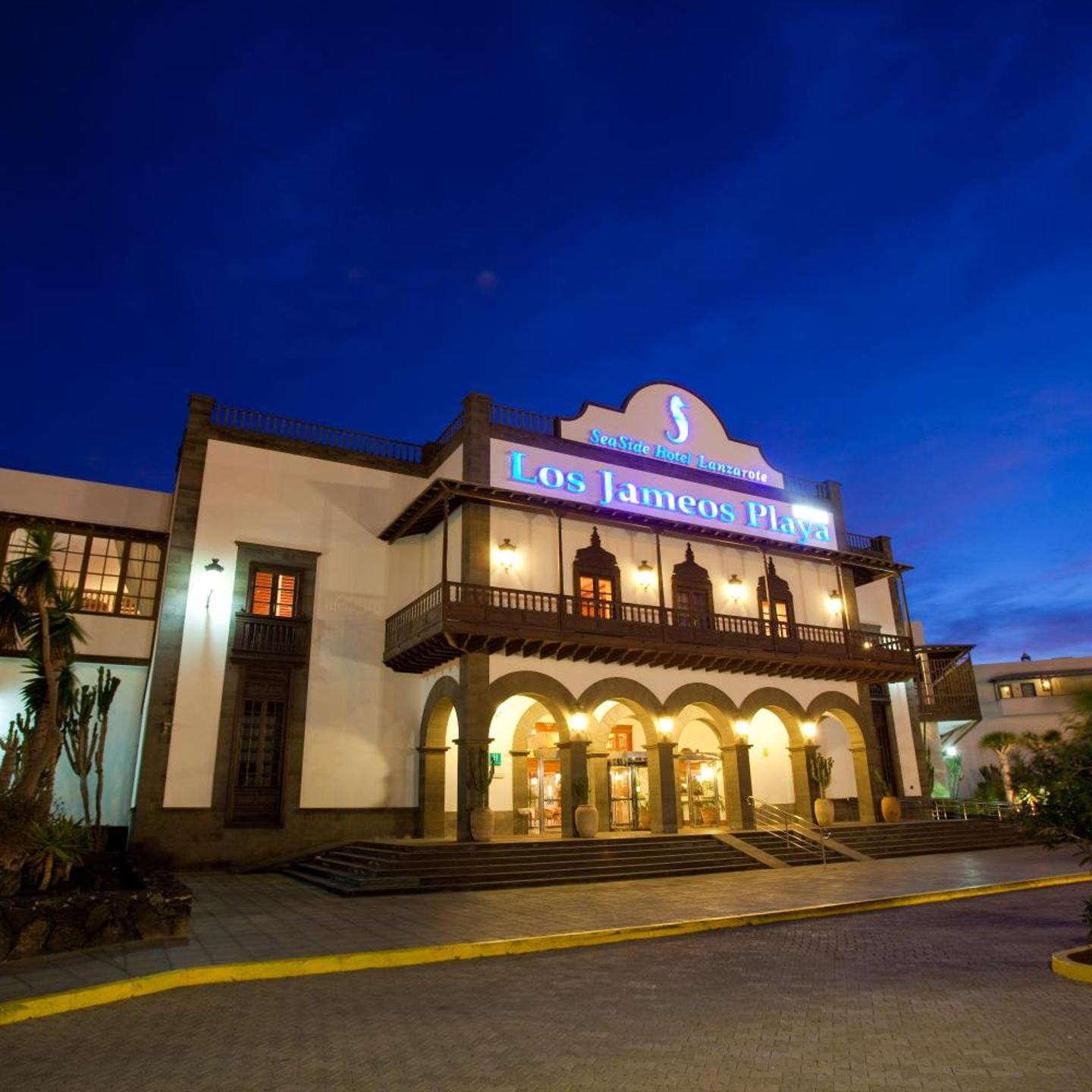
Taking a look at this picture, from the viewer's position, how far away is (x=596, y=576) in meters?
21.4

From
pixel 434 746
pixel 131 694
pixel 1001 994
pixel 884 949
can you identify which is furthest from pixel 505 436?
pixel 1001 994

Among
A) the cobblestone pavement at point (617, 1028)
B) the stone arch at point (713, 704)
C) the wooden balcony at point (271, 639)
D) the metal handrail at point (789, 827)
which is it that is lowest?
the cobblestone pavement at point (617, 1028)

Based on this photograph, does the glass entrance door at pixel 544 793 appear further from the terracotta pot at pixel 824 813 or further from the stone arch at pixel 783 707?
the terracotta pot at pixel 824 813

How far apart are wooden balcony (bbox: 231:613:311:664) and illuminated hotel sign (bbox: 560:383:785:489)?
8596 mm

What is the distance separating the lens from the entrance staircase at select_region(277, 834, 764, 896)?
48.2 feet

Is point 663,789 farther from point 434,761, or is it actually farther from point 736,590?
point 736,590

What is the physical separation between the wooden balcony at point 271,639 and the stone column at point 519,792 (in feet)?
19.5

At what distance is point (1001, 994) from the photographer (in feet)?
21.5

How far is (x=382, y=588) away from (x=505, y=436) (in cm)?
509

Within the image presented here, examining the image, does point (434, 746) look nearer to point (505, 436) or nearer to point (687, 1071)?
point (505, 436)

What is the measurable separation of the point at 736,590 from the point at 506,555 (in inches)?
290

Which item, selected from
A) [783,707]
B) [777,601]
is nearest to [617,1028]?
[783,707]

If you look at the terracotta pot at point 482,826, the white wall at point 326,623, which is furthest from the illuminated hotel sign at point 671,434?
the terracotta pot at point 482,826

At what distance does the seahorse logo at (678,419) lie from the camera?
2422 centimetres
